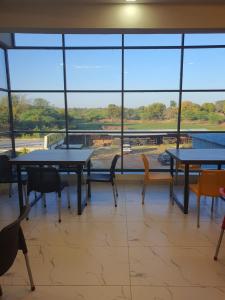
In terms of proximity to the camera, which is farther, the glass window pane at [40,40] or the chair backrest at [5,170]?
the glass window pane at [40,40]

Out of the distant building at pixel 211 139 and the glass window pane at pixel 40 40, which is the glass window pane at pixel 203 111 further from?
the glass window pane at pixel 40 40

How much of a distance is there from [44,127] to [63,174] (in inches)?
42.0

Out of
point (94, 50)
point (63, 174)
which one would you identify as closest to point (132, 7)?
point (94, 50)

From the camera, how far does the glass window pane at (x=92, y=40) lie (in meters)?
4.87

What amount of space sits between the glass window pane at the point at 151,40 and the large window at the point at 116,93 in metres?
0.02

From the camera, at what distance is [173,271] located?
7.69ft

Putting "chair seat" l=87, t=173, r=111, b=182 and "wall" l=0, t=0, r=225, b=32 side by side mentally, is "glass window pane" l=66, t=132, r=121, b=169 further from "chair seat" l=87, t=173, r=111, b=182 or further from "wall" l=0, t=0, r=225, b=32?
"wall" l=0, t=0, r=225, b=32

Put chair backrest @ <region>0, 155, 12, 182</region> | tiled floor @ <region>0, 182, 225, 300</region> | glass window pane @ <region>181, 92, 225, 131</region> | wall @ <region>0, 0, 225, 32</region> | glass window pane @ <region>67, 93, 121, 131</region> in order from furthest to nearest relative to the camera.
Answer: glass window pane @ <region>67, 93, 121, 131</region> < glass window pane @ <region>181, 92, 225, 131</region> < chair backrest @ <region>0, 155, 12, 182</region> < wall @ <region>0, 0, 225, 32</region> < tiled floor @ <region>0, 182, 225, 300</region>

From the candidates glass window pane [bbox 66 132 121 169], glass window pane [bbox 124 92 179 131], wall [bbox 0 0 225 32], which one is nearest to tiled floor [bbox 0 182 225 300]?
glass window pane [bbox 66 132 121 169]

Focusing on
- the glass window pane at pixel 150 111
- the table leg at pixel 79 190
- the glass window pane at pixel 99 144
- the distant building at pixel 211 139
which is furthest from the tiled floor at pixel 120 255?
the glass window pane at pixel 150 111

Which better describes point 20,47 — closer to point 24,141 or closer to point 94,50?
point 94,50

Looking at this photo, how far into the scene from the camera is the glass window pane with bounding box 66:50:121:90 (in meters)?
5.00

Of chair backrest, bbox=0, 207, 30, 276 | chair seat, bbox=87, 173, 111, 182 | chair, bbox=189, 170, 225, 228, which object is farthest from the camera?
chair seat, bbox=87, 173, 111, 182

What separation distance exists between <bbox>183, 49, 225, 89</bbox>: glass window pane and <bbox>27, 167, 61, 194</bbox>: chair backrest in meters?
3.17
